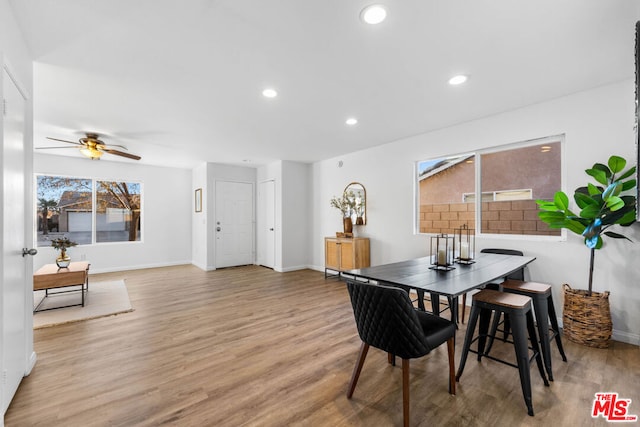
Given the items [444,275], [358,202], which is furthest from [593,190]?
[358,202]

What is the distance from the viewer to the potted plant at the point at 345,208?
5127 millimetres

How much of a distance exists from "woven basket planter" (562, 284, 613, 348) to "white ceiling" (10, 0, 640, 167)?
6.66 ft

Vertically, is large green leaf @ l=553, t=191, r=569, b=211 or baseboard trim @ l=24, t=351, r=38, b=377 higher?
large green leaf @ l=553, t=191, r=569, b=211

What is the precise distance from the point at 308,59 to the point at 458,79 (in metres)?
1.41

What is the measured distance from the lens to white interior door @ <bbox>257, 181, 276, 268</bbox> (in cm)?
633

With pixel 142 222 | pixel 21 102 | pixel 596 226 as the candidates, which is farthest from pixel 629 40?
pixel 142 222

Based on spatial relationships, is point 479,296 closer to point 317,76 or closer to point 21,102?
point 317,76

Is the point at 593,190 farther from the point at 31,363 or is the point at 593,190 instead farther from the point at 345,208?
the point at 31,363

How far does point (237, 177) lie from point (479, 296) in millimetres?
5818

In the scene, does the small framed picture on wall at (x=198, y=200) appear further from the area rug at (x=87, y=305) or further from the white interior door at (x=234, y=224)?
the area rug at (x=87, y=305)

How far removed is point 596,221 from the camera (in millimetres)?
2451

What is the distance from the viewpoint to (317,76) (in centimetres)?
250

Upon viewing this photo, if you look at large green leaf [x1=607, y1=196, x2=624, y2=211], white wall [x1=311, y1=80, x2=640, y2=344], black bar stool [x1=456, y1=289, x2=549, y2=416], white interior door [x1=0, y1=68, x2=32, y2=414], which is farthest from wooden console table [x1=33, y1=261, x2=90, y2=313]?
large green leaf [x1=607, y1=196, x2=624, y2=211]

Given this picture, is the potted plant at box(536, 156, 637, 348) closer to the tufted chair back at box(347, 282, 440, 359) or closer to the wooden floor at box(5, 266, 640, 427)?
the wooden floor at box(5, 266, 640, 427)
